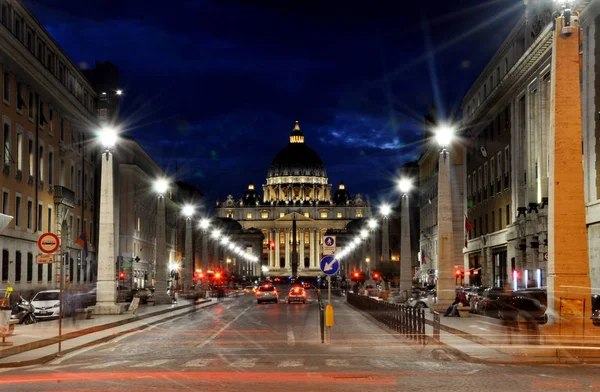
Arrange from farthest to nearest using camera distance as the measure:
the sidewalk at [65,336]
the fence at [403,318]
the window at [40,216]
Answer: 1. the window at [40,216]
2. the fence at [403,318]
3. the sidewalk at [65,336]

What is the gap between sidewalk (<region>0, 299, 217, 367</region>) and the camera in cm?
2168

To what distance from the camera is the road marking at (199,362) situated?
19.6 m

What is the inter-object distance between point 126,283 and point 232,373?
7047 cm

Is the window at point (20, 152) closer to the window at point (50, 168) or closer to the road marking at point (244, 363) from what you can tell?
the window at point (50, 168)

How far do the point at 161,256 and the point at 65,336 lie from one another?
30.5 m

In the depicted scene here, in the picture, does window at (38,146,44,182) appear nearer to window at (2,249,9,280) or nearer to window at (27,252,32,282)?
window at (27,252,32,282)

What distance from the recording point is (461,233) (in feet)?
278

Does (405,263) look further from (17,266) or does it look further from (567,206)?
(567,206)

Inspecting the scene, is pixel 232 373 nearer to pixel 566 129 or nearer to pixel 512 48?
pixel 566 129

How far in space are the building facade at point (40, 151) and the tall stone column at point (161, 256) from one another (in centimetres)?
564

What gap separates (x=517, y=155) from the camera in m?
64.0

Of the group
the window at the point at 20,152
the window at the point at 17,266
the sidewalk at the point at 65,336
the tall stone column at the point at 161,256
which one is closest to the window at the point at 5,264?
the window at the point at 17,266

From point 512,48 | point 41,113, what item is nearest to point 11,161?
point 41,113

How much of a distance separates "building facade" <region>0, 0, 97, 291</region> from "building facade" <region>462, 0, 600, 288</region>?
88.6 ft
